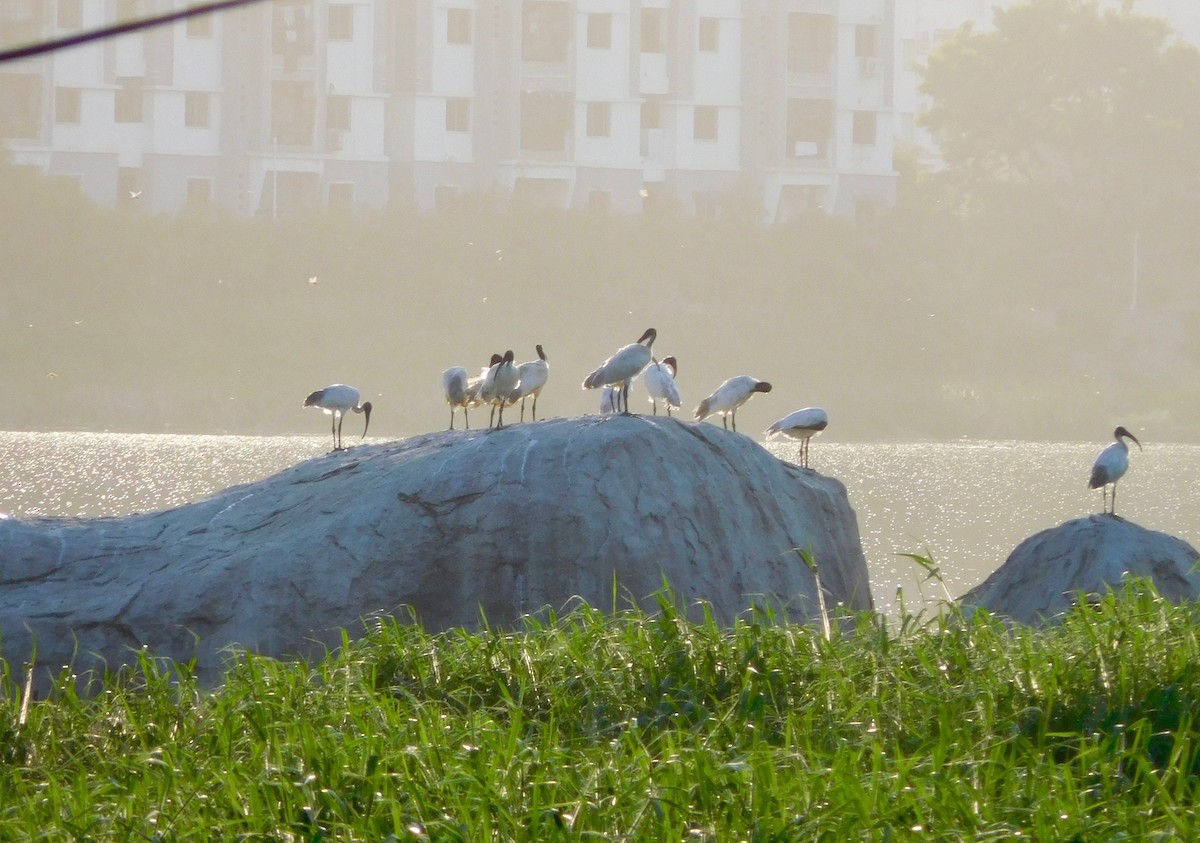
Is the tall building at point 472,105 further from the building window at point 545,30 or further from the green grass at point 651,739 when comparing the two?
the green grass at point 651,739

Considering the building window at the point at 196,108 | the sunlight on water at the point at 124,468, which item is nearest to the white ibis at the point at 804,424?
the sunlight on water at the point at 124,468

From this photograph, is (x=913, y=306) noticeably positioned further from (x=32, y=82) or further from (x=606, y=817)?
(x=606, y=817)

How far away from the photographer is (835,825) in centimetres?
436

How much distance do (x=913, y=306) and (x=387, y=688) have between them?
4081cm

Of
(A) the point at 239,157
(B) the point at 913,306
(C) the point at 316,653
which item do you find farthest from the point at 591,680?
(A) the point at 239,157

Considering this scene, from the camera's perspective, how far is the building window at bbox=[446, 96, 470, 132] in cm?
5188

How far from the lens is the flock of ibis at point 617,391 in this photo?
9.95 metres

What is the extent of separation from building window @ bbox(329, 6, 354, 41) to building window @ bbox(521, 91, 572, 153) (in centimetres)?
603

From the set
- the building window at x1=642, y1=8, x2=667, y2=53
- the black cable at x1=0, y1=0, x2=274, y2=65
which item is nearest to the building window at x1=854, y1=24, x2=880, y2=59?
the building window at x1=642, y1=8, x2=667, y2=53

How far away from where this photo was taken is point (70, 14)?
52.8m

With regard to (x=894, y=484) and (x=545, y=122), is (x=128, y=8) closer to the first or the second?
(x=545, y=122)

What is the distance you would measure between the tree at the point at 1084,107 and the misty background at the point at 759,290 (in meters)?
0.07

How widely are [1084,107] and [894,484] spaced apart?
79.1 ft

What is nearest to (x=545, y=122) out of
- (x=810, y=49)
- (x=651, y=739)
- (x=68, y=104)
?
(x=810, y=49)
